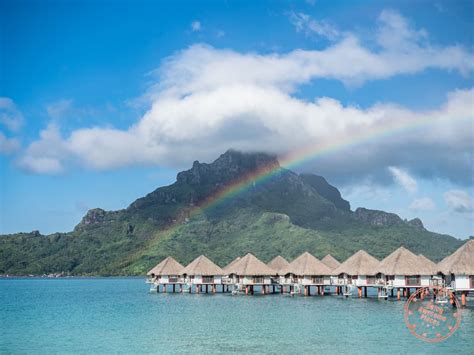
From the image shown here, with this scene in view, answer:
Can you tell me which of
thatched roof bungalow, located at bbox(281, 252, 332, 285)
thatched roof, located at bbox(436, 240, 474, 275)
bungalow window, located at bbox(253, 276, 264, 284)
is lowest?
bungalow window, located at bbox(253, 276, 264, 284)

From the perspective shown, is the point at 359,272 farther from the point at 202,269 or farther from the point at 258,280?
the point at 202,269

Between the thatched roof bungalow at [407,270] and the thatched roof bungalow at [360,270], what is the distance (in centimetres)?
226

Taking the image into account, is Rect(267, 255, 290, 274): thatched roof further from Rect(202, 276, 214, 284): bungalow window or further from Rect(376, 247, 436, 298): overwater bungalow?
Rect(376, 247, 436, 298): overwater bungalow

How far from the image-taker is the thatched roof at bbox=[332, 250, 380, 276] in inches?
2341

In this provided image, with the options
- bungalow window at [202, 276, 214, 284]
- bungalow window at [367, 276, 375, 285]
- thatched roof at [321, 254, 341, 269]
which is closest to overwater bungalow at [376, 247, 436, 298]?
bungalow window at [367, 276, 375, 285]

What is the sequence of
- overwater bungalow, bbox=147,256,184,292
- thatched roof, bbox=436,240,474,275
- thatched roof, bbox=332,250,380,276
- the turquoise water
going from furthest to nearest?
1. overwater bungalow, bbox=147,256,184,292
2. thatched roof, bbox=332,250,380,276
3. thatched roof, bbox=436,240,474,275
4. the turquoise water

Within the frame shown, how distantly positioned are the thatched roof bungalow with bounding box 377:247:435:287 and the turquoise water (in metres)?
2.93

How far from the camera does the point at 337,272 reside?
62375 millimetres

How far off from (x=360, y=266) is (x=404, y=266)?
552cm

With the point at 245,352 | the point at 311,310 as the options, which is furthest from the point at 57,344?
the point at 311,310

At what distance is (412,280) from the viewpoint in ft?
183

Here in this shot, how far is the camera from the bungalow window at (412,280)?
2192 inches

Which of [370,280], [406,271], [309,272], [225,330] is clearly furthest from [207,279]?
[225,330]

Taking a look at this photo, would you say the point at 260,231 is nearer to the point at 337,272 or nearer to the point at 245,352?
the point at 337,272
